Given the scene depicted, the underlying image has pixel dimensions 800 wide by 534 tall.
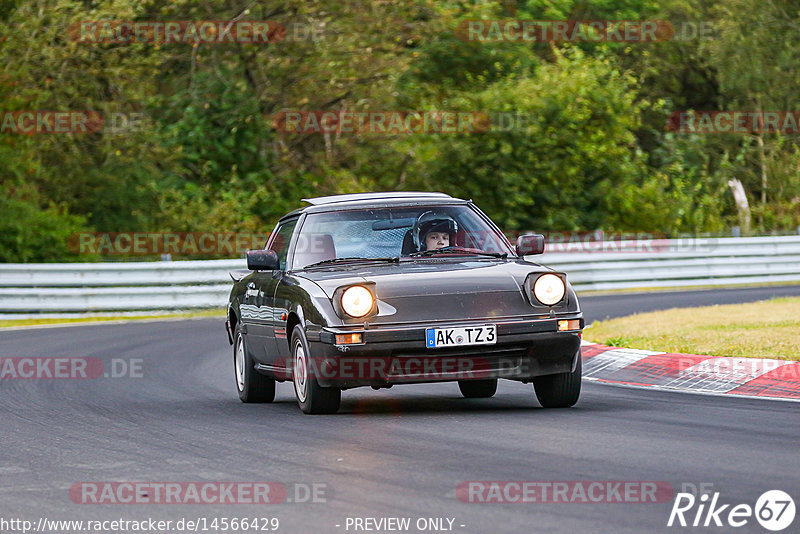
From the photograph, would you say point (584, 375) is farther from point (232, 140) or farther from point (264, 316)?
point (232, 140)

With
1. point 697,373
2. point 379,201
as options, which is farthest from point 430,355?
point 697,373

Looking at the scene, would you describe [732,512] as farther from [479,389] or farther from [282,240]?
[282,240]

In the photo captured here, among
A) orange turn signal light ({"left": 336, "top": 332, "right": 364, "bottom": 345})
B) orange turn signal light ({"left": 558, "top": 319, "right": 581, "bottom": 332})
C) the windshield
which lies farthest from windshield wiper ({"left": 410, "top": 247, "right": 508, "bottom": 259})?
orange turn signal light ({"left": 336, "top": 332, "right": 364, "bottom": 345})

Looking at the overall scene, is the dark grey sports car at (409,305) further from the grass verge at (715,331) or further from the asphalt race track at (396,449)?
the grass verge at (715,331)

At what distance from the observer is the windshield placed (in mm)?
10578

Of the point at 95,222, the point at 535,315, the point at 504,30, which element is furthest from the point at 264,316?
the point at 504,30

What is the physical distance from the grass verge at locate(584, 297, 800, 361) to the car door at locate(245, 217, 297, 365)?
368cm

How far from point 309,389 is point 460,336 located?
117 cm

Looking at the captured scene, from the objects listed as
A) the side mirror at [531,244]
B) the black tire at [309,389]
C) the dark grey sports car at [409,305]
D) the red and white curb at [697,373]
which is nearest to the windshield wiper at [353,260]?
the dark grey sports car at [409,305]

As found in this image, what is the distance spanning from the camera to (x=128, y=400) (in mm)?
11594

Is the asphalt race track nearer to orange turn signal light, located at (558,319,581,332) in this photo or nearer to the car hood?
orange turn signal light, located at (558,319,581,332)

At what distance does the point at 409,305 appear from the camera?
30.9 ft

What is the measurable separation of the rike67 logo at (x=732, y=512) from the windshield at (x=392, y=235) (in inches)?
180

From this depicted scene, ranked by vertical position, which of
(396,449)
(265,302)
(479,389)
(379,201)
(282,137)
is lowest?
(479,389)
